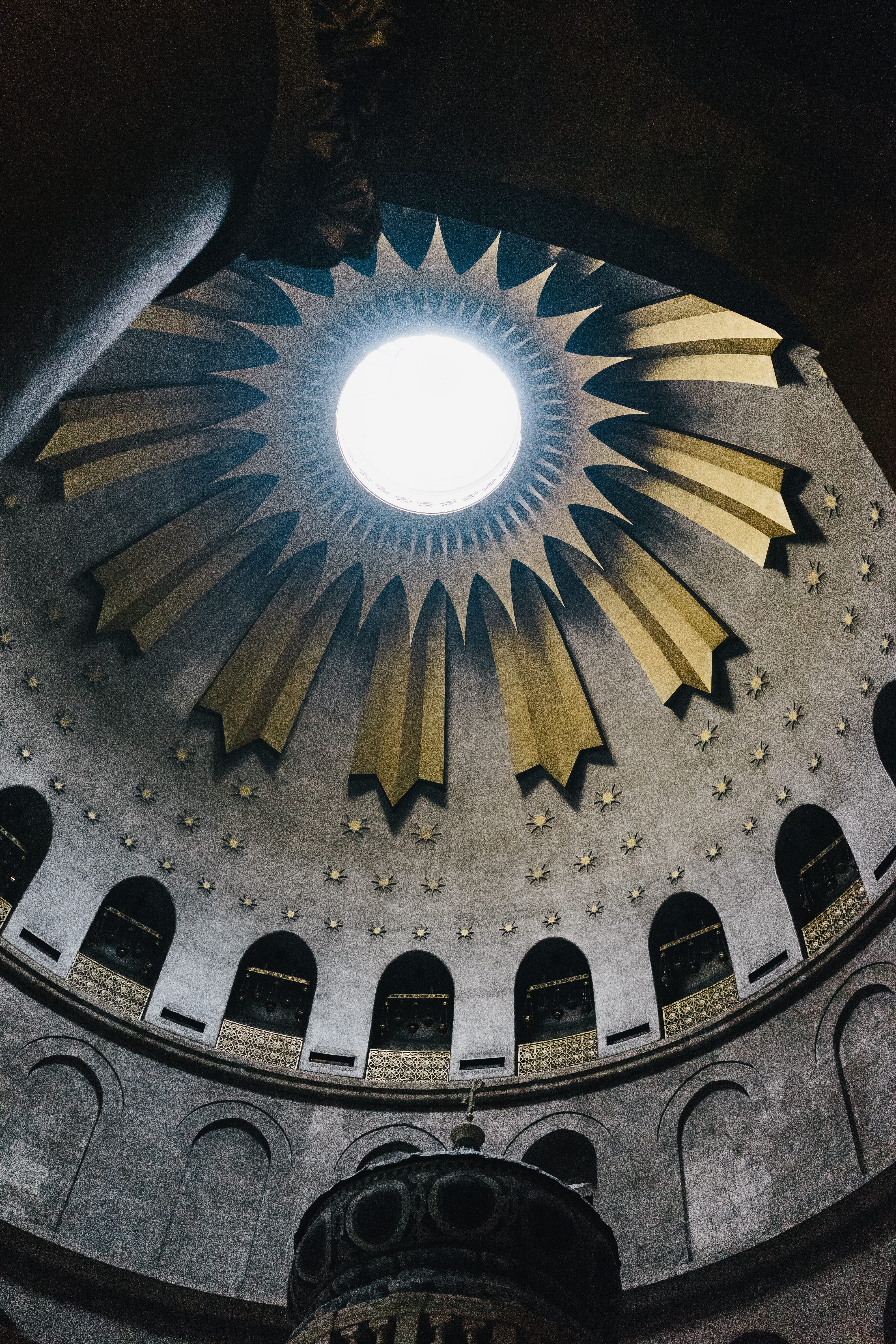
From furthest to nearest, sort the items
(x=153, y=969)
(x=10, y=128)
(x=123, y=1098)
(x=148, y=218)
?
(x=153, y=969)
(x=123, y=1098)
(x=148, y=218)
(x=10, y=128)

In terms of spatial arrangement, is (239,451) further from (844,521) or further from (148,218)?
(148,218)

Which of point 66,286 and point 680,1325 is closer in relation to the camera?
point 66,286

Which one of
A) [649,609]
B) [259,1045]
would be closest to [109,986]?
[259,1045]

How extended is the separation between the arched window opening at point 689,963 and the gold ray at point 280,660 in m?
7.59

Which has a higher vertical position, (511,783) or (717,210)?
(511,783)

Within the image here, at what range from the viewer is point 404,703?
69.5 ft

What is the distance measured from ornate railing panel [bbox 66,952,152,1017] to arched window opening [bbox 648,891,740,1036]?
7.87m

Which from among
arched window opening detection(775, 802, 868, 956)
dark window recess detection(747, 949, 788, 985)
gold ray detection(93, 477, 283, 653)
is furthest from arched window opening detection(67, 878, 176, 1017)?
arched window opening detection(775, 802, 868, 956)

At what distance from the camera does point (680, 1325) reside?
40.9 ft

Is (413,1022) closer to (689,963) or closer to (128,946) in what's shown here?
(689,963)

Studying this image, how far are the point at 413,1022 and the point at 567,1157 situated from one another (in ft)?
11.7

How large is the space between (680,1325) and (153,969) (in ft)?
30.4

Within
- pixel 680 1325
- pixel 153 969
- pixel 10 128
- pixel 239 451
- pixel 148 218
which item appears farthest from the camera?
pixel 239 451

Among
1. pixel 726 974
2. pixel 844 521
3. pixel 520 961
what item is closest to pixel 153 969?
pixel 520 961
